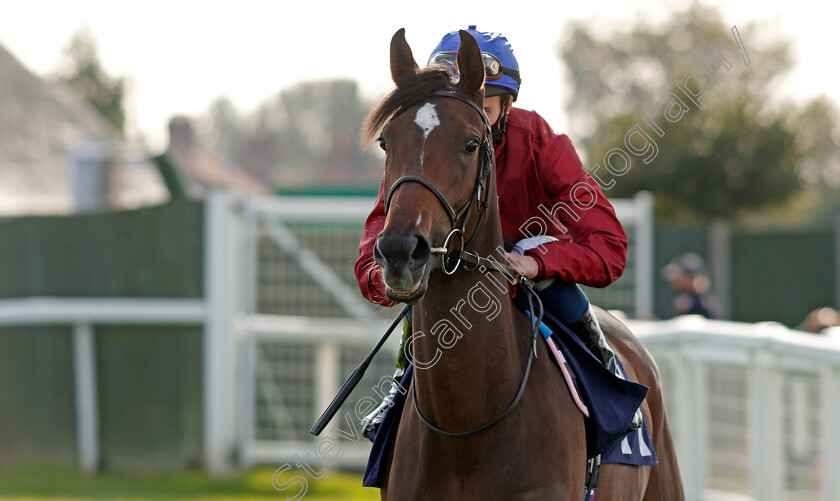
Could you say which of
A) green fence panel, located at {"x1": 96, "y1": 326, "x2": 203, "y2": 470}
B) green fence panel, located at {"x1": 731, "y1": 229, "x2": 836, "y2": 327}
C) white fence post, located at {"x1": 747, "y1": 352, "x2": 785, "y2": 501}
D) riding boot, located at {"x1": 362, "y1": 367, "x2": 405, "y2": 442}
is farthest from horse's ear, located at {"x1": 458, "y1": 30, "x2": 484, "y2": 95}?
green fence panel, located at {"x1": 731, "y1": 229, "x2": 836, "y2": 327}

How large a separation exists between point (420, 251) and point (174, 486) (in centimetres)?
724

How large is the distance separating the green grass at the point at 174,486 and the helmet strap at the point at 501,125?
18.6 ft

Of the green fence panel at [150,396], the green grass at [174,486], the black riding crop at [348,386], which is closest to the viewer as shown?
the black riding crop at [348,386]

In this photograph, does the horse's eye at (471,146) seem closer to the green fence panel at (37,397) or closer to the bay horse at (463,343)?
the bay horse at (463,343)

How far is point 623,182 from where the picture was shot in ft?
75.8

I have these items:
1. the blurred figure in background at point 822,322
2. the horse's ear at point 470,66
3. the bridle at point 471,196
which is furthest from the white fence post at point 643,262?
the horse's ear at point 470,66

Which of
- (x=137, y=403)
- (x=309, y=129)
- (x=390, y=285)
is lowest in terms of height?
(x=137, y=403)

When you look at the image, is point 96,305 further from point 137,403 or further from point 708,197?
point 708,197

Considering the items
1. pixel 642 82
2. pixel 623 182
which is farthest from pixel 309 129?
pixel 623 182

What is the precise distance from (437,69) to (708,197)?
20.7m

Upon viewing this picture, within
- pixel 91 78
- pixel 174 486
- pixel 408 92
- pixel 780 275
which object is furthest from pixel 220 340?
pixel 91 78

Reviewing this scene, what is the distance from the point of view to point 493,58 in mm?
3570

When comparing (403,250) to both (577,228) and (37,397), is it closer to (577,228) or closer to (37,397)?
(577,228)

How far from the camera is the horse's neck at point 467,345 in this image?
10.4ft
